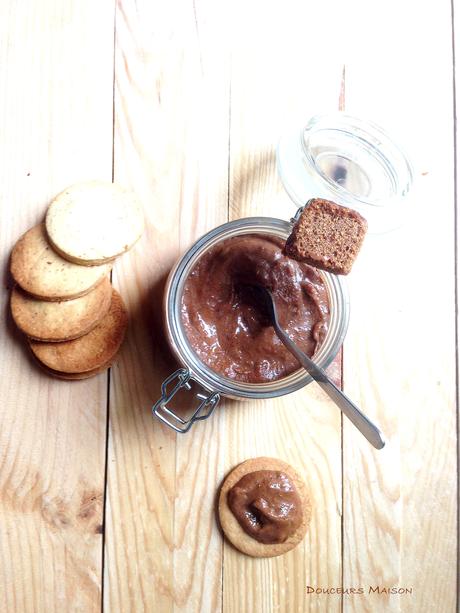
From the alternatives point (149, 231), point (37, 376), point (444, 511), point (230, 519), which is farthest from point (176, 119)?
point (444, 511)

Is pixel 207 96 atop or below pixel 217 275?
atop

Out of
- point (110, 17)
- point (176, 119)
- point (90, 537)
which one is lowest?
point (90, 537)

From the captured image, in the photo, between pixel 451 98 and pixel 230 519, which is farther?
pixel 451 98

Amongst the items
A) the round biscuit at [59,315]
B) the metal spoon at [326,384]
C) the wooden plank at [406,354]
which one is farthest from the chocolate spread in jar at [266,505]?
the round biscuit at [59,315]

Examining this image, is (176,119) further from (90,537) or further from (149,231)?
(90,537)

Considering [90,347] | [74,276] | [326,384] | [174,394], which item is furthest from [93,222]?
[326,384]
